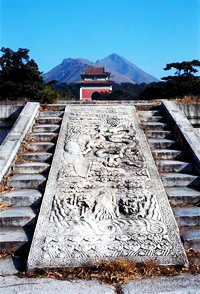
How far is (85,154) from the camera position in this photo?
440 centimetres

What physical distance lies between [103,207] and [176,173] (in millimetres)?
1341

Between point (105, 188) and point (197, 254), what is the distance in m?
1.25

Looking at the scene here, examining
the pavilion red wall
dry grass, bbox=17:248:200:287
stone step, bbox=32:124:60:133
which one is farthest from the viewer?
the pavilion red wall

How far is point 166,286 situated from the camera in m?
2.44

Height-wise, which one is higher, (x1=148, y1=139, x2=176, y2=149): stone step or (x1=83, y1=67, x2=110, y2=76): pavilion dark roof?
(x1=83, y1=67, x2=110, y2=76): pavilion dark roof

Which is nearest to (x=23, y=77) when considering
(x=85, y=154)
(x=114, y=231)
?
(x=85, y=154)

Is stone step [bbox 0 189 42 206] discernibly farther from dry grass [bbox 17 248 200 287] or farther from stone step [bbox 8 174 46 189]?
dry grass [bbox 17 248 200 287]

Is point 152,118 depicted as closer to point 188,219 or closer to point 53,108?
point 53,108

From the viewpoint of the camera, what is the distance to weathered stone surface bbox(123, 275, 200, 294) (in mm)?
2365

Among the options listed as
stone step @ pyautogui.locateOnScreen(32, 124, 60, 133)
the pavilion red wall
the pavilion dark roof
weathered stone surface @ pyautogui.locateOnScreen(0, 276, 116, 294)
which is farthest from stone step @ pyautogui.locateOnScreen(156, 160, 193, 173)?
the pavilion dark roof

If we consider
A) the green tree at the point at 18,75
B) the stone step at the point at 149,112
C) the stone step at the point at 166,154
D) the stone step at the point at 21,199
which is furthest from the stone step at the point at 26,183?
the green tree at the point at 18,75

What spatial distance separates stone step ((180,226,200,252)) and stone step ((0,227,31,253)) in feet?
5.05

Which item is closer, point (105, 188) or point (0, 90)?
point (105, 188)

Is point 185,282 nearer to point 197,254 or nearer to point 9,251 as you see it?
point 197,254
